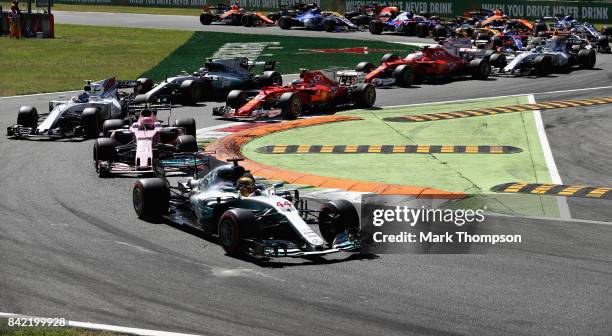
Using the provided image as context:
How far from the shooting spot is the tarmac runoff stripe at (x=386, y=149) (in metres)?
28.9

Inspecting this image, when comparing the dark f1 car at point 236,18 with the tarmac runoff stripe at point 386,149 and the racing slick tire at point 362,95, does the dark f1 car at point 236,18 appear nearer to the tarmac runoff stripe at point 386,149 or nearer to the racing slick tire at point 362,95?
the racing slick tire at point 362,95

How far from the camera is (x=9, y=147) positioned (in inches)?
1161

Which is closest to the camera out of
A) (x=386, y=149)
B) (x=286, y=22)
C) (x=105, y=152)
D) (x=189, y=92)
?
(x=105, y=152)

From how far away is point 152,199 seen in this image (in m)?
20.4

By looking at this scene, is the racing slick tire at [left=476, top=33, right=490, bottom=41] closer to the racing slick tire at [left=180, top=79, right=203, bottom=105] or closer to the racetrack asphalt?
the racing slick tire at [left=180, top=79, right=203, bottom=105]

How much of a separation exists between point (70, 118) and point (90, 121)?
2.58 feet

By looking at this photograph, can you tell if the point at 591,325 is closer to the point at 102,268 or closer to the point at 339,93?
the point at 102,268

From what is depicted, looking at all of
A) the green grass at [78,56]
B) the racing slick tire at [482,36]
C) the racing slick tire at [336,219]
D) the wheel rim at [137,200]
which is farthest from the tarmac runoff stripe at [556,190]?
the racing slick tire at [482,36]

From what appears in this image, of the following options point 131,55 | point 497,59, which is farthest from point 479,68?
point 131,55

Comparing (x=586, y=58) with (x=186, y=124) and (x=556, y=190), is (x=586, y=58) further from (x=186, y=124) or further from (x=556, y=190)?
(x=556, y=190)

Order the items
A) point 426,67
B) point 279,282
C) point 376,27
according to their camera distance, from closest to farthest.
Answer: point 279,282 < point 426,67 < point 376,27

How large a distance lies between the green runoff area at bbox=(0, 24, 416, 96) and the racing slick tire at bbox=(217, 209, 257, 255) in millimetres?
26861

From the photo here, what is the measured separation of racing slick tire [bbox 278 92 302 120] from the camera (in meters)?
34.9

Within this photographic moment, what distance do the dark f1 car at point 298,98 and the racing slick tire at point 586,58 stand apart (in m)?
14.7
